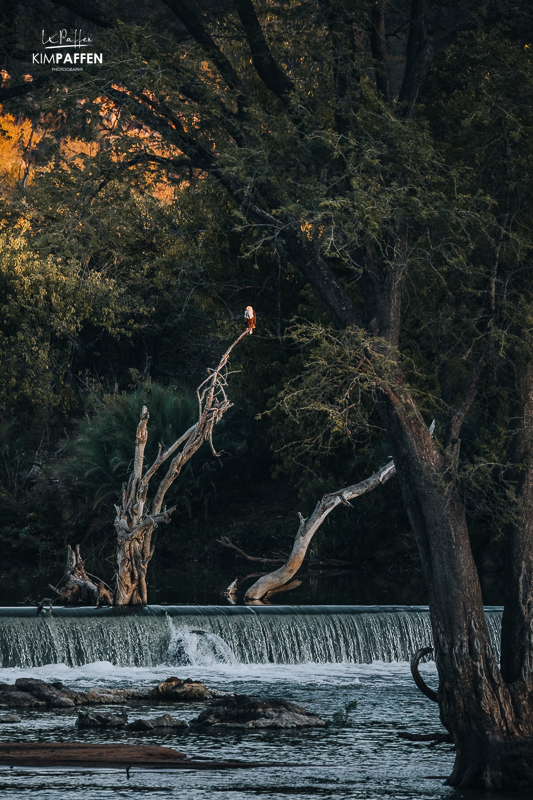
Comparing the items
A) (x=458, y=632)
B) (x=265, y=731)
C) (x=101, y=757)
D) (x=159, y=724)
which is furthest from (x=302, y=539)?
(x=458, y=632)

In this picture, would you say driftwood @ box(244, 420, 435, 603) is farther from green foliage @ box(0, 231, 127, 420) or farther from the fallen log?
green foliage @ box(0, 231, 127, 420)

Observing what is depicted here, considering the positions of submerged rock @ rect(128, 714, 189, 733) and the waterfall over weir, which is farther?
the waterfall over weir

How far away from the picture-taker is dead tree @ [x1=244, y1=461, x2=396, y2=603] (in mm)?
18578

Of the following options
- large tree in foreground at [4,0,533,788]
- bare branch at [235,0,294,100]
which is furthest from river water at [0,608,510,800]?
bare branch at [235,0,294,100]

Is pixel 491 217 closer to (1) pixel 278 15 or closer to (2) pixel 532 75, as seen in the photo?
(2) pixel 532 75

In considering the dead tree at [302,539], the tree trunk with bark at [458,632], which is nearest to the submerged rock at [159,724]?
the tree trunk with bark at [458,632]

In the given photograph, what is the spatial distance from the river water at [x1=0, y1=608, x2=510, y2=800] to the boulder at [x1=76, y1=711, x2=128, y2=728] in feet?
0.68

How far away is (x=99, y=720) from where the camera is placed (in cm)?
1152

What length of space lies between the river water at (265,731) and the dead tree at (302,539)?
1951mm

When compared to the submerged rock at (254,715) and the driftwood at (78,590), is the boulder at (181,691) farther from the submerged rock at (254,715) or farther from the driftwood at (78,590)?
the driftwood at (78,590)

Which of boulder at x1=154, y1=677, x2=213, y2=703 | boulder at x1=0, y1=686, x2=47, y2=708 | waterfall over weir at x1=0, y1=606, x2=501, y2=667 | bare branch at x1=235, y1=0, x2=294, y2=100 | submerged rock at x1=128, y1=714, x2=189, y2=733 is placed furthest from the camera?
waterfall over weir at x1=0, y1=606, x2=501, y2=667

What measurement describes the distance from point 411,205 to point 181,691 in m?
6.44

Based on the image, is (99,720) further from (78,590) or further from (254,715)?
(78,590)

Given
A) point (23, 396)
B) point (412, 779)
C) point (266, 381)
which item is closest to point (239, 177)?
point (412, 779)
